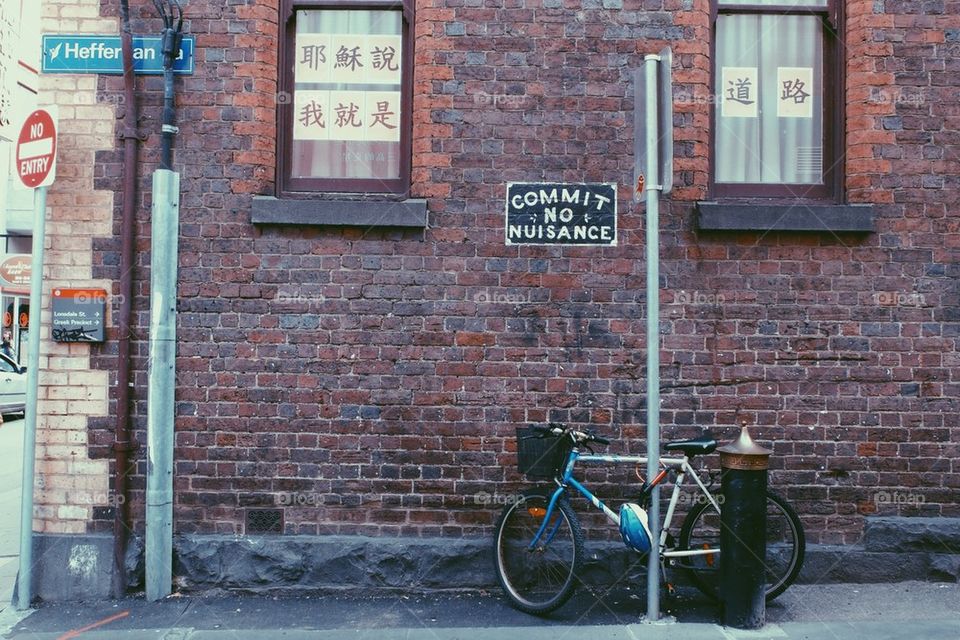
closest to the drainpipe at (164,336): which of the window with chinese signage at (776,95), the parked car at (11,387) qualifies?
the window with chinese signage at (776,95)

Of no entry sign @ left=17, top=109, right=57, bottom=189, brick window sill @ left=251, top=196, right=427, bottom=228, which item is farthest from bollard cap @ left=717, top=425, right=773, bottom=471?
no entry sign @ left=17, top=109, right=57, bottom=189

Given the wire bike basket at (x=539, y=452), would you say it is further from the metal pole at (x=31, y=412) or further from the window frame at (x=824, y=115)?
the metal pole at (x=31, y=412)

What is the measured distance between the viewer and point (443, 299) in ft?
18.0

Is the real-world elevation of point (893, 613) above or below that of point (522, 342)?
below

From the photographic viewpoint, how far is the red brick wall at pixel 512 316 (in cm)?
546

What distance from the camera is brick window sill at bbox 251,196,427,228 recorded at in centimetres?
543

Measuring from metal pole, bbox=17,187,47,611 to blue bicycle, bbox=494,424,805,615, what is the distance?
298 centimetres

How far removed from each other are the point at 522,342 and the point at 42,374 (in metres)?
3.24

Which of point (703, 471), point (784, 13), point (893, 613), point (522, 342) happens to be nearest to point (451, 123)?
point (522, 342)

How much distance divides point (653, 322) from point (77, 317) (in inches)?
148

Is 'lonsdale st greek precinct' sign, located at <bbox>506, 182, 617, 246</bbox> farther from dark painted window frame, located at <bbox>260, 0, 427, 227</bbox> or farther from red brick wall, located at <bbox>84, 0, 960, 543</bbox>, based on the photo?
dark painted window frame, located at <bbox>260, 0, 427, 227</bbox>

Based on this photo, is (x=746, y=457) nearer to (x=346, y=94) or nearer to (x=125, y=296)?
(x=346, y=94)

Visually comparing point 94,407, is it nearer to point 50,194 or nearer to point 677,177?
point 50,194

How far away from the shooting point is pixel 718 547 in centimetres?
505
